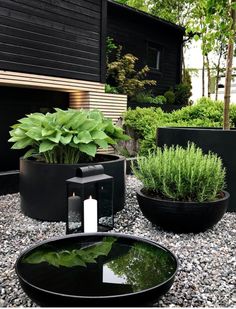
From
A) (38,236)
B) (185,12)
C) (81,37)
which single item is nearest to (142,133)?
(81,37)

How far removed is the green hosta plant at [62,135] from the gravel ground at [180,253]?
0.60m

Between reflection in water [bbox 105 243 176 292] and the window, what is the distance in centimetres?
1062

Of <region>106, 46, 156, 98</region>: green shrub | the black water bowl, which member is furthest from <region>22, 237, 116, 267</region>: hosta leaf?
<region>106, 46, 156, 98</region>: green shrub

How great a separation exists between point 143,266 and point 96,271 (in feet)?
0.73

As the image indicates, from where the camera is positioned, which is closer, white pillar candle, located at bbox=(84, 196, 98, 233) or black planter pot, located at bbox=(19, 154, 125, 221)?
white pillar candle, located at bbox=(84, 196, 98, 233)

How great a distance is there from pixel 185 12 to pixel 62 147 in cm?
1427

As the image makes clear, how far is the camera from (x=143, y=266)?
1.59 metres

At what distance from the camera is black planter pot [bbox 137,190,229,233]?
7.68ft

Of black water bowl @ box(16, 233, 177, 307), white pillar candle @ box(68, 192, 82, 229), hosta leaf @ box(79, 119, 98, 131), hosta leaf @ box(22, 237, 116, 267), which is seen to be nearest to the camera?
→ black water bowl @ box(16, 233, 177, 307)

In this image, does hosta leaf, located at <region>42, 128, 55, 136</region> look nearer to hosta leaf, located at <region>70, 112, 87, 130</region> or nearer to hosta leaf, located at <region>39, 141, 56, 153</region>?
hosta leaf, located at <region>39, 141, 56, 153</region>

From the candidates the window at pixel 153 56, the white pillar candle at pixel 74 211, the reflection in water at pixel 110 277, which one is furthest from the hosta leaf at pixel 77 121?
A: the window at pixel 153 56

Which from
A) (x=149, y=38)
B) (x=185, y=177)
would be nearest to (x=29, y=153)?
(x=185, y=177)

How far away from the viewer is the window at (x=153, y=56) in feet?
38.4

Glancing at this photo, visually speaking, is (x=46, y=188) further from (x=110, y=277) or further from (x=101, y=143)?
(x=110, y=277)
